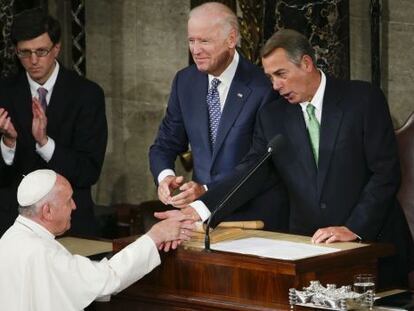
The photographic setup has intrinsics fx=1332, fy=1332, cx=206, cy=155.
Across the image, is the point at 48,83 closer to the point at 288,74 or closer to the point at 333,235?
the point at 288,74

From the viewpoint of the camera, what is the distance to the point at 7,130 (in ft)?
24.2

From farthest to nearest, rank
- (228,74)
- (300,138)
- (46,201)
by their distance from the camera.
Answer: (228,74) → (300,138) → (46,201)

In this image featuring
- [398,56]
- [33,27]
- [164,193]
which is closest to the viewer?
[164,193]

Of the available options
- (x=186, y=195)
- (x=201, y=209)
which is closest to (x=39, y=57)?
(x=186, y=195)

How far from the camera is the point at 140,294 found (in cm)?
619

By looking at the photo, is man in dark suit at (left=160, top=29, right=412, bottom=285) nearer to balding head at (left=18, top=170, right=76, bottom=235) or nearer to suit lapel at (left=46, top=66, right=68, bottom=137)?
balding head at (left=18, top=170, right=76, bottom=235)

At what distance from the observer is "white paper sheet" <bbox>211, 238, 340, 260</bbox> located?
5867mm

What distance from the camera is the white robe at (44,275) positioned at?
5.69 meters

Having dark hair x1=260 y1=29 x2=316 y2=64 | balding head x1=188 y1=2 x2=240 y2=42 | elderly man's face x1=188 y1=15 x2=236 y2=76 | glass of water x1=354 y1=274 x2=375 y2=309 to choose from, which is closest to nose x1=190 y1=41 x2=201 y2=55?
elderly man's face x1=188 y1=15 x2=236 y2=76

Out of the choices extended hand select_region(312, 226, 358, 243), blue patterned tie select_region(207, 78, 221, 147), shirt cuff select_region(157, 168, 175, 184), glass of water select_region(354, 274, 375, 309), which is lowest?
glass of water select_region(354, 274, 375, 309)

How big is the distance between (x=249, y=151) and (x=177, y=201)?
51 centimetres

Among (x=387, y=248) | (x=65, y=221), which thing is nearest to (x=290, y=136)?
(x=387, y=248)

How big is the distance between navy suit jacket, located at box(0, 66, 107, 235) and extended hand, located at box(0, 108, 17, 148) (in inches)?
5.8

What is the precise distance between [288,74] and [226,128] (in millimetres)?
679
